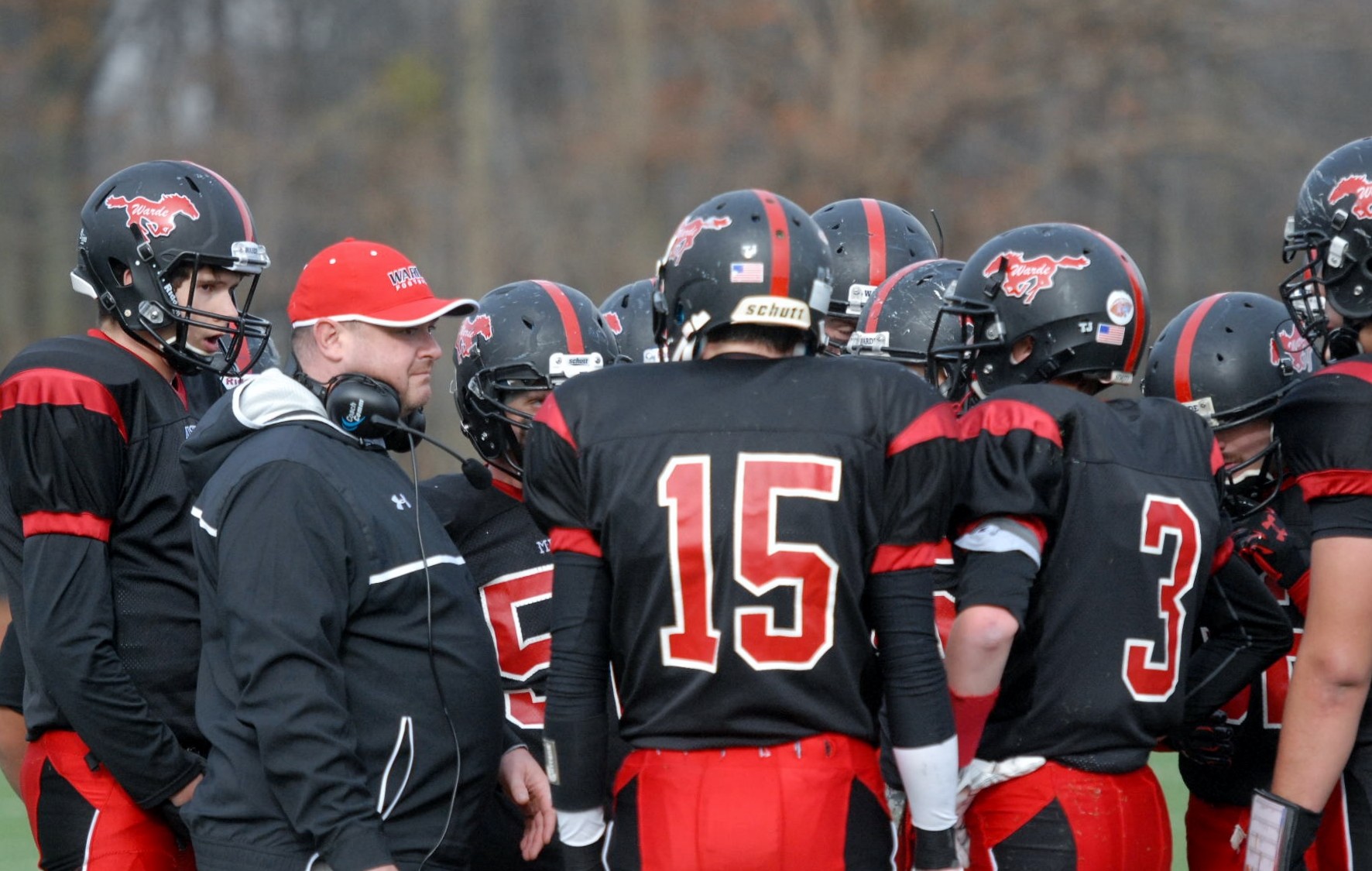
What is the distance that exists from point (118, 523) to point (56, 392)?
348 mm

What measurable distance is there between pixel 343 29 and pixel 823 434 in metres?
20.9

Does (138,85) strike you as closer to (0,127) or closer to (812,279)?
(0,127)

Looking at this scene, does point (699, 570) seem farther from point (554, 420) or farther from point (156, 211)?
point (156, 211)

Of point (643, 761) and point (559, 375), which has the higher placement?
point (559, 375)

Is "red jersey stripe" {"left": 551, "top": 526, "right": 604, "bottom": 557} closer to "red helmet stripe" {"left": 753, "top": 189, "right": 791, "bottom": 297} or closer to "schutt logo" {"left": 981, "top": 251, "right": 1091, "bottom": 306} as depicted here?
"red helmet stripe" {"left": 753, "top": 189, "right": 791, "bottom": 297}

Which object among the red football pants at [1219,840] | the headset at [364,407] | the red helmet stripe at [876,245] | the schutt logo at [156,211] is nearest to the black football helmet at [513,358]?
the headset at [364,407]

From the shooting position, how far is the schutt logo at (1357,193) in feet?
12.3

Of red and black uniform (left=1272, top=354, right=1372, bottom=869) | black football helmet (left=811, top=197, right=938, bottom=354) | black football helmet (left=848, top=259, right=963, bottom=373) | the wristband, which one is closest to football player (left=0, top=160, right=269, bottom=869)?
black football helmet (left=848, top=259, right=963, bottom=373)

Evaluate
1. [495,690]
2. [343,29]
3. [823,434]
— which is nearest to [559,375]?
[495,690]

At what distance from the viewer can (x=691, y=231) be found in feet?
10.9

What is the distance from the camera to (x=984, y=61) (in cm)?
1800

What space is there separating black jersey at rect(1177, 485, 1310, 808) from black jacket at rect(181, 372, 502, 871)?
2.00 metres

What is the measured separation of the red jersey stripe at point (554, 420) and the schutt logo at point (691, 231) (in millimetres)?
407

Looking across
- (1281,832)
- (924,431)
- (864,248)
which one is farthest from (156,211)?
(1281,832)
